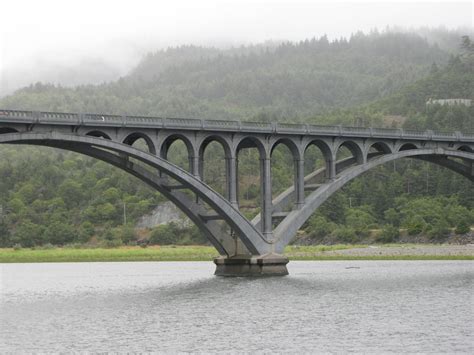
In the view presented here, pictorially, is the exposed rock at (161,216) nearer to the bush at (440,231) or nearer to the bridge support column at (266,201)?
the bush at (440,231)

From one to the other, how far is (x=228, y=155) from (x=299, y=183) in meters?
6.84

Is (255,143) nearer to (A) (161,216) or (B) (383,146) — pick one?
(B) (383,146)

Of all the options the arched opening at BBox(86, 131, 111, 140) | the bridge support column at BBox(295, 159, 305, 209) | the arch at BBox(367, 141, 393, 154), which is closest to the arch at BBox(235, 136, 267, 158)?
the bridge support column at BBox(295, 159, 305, 209)

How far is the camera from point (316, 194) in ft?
247

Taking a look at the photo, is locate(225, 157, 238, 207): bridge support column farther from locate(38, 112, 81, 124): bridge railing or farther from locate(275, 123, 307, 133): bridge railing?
locate(38, 112, 81, 124): bridge railing

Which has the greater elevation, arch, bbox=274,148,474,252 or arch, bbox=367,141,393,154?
arch, bbox=367,141,393,154

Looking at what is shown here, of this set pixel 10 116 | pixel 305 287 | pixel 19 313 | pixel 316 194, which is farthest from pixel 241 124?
pixel 19 313

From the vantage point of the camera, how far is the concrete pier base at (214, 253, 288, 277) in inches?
2862

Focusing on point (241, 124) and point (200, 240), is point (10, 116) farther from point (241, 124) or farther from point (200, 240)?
point (200, 240)

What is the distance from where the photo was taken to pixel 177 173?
66000 mm

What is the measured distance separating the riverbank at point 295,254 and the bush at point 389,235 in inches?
178

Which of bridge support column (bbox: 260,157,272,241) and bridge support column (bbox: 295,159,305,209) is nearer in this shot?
bridge support column (bbox: 260,157,272,241)

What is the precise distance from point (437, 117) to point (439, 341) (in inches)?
5511

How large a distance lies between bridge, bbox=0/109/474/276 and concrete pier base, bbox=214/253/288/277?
8 centimetres
